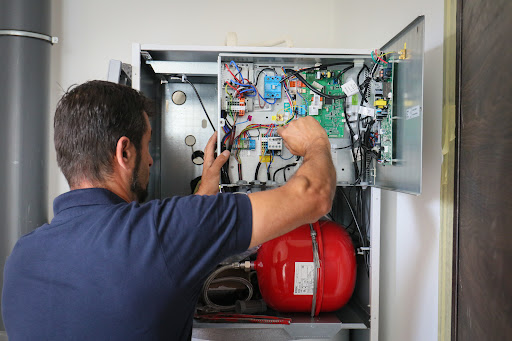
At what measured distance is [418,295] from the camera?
1350 mm

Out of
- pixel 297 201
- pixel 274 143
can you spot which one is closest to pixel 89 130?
pixel 297 201

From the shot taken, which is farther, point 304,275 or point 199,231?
point 304,275

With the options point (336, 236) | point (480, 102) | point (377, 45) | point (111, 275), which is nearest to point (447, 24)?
point (480, 102)

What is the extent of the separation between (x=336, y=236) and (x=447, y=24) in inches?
31.2

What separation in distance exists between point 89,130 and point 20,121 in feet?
4.94

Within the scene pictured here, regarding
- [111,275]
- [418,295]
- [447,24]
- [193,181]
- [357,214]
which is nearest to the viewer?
[111,275]

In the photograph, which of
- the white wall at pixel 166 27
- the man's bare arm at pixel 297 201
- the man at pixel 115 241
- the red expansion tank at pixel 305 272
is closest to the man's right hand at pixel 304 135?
the man's bare arm at pixel 297 201

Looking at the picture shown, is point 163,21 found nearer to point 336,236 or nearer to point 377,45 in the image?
point 377,45

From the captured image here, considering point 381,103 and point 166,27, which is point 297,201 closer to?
point 381,103

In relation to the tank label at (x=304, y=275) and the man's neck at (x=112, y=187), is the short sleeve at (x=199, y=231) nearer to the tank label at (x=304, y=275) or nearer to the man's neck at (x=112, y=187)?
the man's neck at (x=112, y=187)

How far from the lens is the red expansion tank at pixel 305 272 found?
4.61 feet

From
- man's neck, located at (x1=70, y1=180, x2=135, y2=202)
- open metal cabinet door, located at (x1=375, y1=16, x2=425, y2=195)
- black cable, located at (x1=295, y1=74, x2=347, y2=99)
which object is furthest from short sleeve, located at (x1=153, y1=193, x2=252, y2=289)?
black cable, located at (x1=295, y1=74, x2=347, y2=99)

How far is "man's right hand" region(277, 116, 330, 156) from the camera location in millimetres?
1096

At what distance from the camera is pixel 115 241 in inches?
29.1
